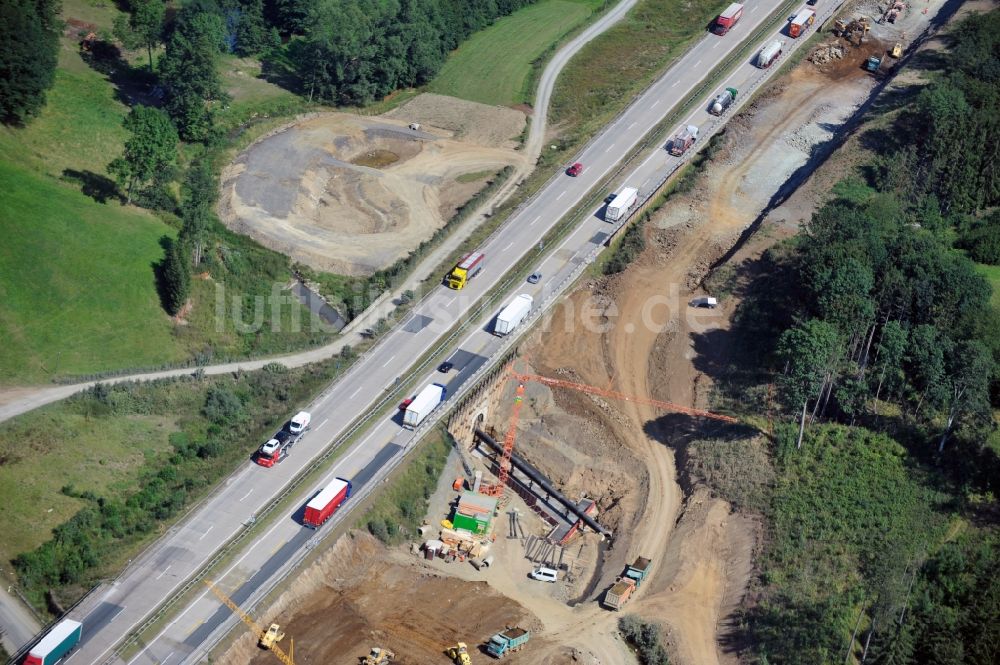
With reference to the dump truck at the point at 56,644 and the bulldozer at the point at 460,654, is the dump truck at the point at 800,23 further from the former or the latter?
the dump truck at the point at 56,644

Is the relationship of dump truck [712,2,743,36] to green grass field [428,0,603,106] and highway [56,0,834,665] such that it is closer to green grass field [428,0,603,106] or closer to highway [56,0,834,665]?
highway [56,0,834,665]

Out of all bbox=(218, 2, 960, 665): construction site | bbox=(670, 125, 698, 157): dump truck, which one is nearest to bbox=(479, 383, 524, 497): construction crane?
bbox=(218, 2, 960, 665): construction site

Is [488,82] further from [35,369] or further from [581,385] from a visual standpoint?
[35,369]

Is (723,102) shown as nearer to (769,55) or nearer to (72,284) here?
(769,55)

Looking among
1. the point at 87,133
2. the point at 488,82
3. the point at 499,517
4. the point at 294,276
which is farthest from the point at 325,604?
the point at 488,82

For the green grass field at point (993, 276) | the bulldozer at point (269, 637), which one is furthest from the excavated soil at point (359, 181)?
the green grass field at point (993, 276)
